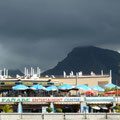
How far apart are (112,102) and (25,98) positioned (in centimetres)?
1760

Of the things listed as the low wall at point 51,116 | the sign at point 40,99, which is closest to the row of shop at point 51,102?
the sign at point 40,99

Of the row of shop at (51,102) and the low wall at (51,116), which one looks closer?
the low wall at (51,116)

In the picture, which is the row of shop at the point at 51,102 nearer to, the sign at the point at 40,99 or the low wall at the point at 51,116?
the sign at the point at 40,99

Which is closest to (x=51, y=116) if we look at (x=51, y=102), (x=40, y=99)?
(x=51, y=102)

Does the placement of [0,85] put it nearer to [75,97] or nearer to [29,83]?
[29,83]

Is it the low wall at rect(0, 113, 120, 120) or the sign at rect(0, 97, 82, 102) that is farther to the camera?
the sign at rect(0, 97, 82, 102)

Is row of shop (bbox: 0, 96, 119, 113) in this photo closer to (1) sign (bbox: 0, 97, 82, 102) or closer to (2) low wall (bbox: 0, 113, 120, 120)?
(1) sign (bbox: 0, 97, 82, 102)

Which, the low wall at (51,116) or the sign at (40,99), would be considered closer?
the low wall at (51,116)

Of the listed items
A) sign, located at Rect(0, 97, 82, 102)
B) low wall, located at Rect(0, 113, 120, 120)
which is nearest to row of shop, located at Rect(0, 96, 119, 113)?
sign, located at Rect(0, 97, 82, 102)

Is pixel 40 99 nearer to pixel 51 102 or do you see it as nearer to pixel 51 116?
pixel 51 102

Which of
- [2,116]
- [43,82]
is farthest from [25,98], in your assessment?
[2,116]

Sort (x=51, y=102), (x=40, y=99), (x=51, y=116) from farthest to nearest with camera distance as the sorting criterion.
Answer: (x=40, y=99) → (x=51, y=102) → (x=51, y=116)

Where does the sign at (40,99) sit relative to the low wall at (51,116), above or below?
above

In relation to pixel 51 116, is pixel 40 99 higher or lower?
higher
